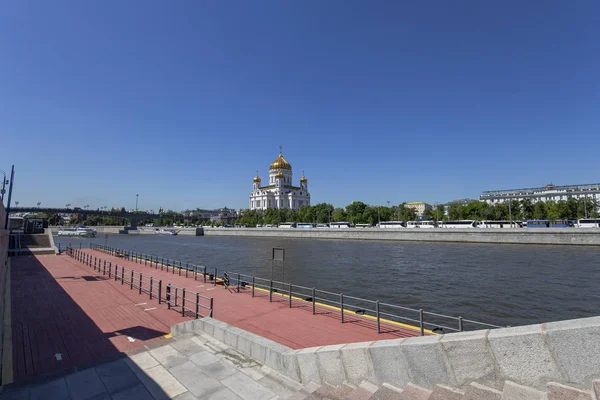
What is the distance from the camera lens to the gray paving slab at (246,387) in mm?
5840

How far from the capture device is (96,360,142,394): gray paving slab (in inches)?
248

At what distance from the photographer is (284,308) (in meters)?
12.9

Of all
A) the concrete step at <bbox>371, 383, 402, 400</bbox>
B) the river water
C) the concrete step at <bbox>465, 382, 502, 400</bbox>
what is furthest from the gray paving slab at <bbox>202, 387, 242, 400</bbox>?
the river water

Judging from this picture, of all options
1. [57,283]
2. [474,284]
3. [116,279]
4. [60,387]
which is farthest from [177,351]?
[474,284]

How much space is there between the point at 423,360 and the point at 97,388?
615 cm

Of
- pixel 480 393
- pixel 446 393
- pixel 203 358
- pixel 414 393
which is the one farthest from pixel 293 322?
pixel 480 393

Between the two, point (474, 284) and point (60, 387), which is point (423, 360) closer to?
point (60, 387)

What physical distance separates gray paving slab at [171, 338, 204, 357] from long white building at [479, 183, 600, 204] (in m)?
139

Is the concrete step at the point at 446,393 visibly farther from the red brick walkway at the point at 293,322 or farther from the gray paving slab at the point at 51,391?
the gray paving slab at the point at 51,391

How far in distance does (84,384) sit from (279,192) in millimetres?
150727

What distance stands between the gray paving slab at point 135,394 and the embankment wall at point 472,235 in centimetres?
6079

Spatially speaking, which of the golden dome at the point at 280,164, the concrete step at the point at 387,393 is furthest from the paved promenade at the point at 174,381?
the golden dome at the point at 280,164

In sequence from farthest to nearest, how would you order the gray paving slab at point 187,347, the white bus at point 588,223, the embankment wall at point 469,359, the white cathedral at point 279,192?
the white cathedral at point 279,192 < the white bus at point 588,223 < the gray paving slab at point 187,347 < the embankment wall at point 469,359

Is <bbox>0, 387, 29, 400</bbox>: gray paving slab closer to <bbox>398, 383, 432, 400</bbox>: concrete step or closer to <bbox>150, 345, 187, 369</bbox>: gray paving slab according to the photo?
<bbox>150, 345, 187, 369</bbox>: gray paving slab
